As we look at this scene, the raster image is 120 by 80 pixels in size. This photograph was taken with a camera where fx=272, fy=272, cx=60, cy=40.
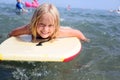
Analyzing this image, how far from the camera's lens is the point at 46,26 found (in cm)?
445

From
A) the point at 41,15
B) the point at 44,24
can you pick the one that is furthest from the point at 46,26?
the point at 41,15

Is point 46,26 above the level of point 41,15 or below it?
below

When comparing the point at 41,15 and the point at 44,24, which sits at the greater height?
the point at 41,15

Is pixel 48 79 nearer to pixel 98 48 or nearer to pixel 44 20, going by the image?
pixel 44 20

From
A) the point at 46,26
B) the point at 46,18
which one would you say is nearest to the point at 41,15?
the point at 46,18

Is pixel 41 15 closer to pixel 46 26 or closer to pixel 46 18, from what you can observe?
pixel 46 18

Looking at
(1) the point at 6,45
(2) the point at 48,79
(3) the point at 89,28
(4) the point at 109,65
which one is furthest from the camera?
(3) the point at 89,28

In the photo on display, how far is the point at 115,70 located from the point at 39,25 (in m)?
1.58

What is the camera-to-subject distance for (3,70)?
453cm

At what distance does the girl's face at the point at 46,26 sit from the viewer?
4410mm

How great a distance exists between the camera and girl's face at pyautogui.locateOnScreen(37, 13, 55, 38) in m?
4.41

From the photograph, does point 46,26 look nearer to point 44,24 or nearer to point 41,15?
point 44,24

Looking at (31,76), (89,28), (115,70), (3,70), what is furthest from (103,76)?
(89,28)

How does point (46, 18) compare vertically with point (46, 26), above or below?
above
